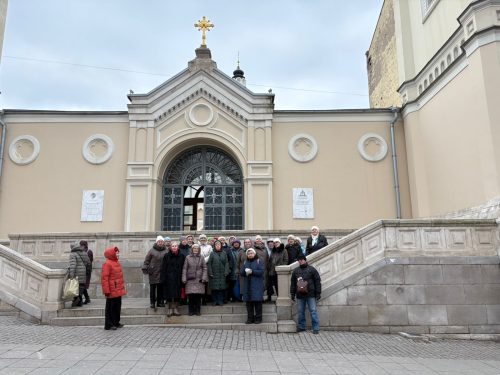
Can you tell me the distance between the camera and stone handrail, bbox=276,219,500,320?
31.4 ft

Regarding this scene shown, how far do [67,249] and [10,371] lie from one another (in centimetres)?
675

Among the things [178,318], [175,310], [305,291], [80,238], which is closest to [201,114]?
[80,238]

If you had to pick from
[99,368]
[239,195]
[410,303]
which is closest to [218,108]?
[239,195]

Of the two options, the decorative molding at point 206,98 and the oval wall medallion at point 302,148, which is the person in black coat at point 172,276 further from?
the decorative molding at point 206,98

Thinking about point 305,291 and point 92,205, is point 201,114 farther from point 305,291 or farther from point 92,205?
point 305,291

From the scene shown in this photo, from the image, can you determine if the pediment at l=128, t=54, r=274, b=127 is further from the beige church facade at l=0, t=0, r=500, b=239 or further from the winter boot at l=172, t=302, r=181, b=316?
the winter boot at l=172, t=302, r=181, b=316

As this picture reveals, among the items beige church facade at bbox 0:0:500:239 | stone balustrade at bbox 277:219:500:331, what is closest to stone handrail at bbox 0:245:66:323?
stone balustrade at bbox 277:219:500:331

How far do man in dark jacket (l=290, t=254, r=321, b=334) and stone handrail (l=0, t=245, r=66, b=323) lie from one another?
17.2 ft

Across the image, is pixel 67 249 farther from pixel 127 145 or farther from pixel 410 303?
pixel 410 303

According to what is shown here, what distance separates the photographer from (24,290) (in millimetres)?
9578

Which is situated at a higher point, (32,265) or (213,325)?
(32,265)

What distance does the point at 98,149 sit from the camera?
1780 cm

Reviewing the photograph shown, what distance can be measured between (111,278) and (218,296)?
2.45m

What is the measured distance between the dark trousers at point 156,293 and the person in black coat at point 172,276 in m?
0.29
